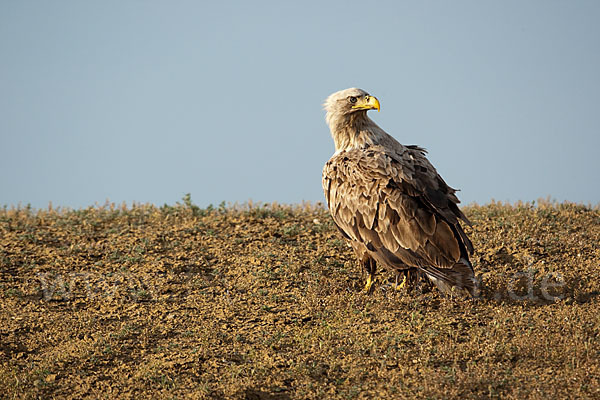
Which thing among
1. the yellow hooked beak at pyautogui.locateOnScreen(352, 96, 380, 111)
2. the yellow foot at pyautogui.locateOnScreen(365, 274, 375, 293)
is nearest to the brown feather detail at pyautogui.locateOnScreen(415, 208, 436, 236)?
the yellow foot at pyautogui.locateOnScreen(365, 274, 375, 293)

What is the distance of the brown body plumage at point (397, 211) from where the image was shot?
8695 millimetres

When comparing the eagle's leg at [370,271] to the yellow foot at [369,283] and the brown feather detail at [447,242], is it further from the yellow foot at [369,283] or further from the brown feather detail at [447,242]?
the brown feather detail at [447,242]

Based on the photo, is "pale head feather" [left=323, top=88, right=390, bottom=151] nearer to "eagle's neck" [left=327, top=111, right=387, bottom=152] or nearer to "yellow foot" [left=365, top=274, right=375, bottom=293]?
"eagle's neck" [left=327, top=111, right=387, bottom=152]

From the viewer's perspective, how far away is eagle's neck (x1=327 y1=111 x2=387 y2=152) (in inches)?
Answer: 392

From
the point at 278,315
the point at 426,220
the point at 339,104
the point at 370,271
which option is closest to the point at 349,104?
the point at 339,104

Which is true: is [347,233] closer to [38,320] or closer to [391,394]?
[391,394]

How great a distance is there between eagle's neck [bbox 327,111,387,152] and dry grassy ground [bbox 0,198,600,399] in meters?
1.98

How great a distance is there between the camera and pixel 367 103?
986 cm

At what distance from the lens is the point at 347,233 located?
30.9 feet

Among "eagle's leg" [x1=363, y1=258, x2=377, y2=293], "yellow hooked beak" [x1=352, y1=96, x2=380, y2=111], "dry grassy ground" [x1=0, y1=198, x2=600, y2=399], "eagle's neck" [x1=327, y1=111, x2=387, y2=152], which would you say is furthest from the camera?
"eagle's neck" [x1=327, y1=111, x2=387, y2=152]

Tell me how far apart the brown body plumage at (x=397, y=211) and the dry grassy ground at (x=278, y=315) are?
22.7 inches

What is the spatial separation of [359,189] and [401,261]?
115 cm

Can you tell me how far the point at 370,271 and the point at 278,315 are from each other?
147 centimetres

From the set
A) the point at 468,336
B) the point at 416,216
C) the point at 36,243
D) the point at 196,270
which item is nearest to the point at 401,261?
the point at 416,216
